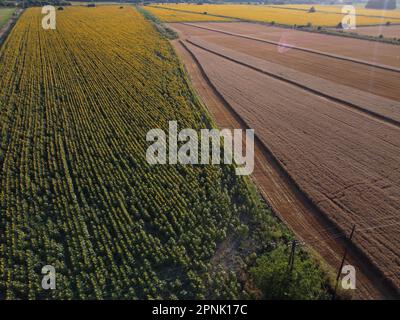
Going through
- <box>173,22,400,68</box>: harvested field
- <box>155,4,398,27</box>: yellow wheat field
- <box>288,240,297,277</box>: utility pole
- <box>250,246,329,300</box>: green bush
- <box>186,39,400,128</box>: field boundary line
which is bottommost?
<box>250,246,329,300</box>: green bush

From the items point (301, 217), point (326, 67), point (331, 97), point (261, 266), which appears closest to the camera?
point (261, 266)

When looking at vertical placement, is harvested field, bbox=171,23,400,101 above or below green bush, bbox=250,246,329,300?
above

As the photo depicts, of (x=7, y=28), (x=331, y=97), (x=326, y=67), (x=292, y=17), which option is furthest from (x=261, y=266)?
(x=292, y=17)

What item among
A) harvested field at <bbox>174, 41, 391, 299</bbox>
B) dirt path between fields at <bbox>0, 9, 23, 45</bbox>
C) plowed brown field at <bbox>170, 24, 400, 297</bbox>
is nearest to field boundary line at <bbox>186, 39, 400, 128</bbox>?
plowed brown field at <bbox>170, 24, 400, 297</bbox>

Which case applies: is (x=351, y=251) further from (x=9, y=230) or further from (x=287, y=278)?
(x=9, y=230)

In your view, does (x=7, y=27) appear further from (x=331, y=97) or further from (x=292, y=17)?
(x=292, y=17)

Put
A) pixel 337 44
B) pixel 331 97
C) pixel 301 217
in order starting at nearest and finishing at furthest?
pixel 301 217
pixel 331 97
pixel 337 44

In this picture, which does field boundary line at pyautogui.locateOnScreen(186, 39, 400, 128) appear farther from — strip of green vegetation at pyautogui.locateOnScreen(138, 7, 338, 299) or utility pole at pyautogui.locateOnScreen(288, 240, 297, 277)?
utility pole at pyautogui.locateOnScreen(288, 240, 297, 277)

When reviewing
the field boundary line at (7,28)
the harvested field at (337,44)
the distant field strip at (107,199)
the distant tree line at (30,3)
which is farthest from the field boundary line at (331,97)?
the distant tree line at (30,3)

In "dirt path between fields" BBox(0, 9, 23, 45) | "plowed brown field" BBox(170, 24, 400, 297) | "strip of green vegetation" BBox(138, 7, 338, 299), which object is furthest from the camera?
"dirt path between fields" BBox(0, 9, 23, 45)
